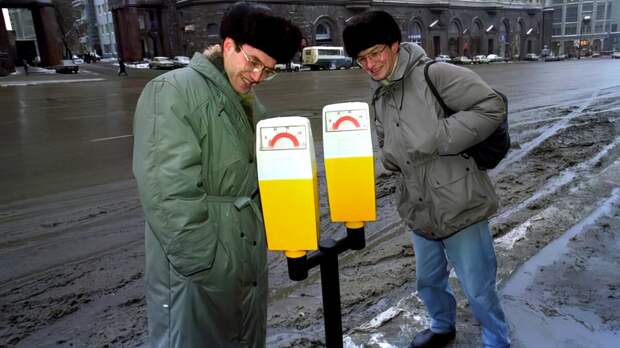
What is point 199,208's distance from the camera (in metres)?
1.65

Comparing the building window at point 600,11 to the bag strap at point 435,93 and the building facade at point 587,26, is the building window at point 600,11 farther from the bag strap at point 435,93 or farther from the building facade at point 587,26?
the bag strap at point 435,93

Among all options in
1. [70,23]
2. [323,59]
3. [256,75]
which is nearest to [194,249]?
[256,75]

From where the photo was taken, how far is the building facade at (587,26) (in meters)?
94.6

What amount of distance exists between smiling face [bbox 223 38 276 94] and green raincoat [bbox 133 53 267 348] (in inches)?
1.8

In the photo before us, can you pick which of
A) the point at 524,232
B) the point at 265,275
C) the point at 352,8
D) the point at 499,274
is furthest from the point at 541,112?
the point at 352,8

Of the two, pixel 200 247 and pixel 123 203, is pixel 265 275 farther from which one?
pixel 123 203

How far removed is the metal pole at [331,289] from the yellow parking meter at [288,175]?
0.23m

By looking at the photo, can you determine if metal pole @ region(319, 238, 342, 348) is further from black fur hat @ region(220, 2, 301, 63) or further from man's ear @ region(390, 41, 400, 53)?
man's ear @ region(390, 41, 400, 53)

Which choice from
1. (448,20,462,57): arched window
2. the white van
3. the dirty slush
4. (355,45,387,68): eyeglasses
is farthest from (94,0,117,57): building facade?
(355,45,387,68): eyeglasses

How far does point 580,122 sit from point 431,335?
888cm

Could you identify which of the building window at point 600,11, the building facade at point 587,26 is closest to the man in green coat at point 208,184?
the building facade at point 587,26

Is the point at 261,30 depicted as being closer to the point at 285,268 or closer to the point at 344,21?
the point at 285,268

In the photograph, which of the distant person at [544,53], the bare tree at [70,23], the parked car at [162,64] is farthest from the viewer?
the distant person at [544,53]

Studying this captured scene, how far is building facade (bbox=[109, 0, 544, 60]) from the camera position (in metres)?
46.2
